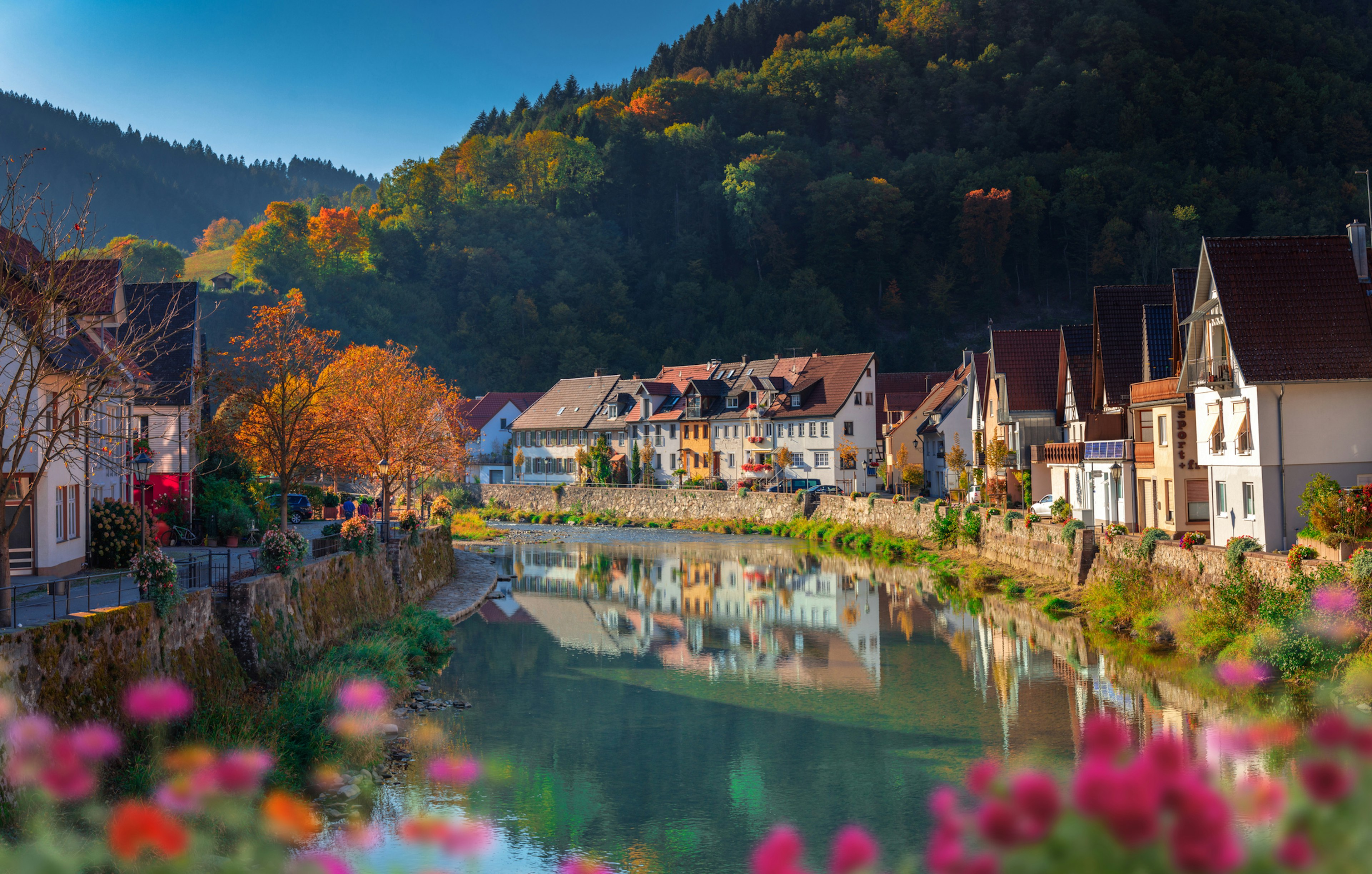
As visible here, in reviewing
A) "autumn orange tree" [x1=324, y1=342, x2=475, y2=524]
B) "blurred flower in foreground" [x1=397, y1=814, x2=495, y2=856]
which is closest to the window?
"autumn orange tree" [x1=324, y1=342, x2=475, y2=524]

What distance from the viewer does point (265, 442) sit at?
125 ft

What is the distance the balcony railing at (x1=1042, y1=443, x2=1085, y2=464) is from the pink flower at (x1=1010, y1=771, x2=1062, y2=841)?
4097 centimetres

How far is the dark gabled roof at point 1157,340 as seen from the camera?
123 feet

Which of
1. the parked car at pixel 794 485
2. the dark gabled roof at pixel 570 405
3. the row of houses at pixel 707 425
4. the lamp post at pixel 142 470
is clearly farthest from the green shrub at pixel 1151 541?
the dark gabled roof at pixel 570 405

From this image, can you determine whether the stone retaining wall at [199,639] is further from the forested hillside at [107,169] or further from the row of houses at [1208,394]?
the forested hillside at [107,169]

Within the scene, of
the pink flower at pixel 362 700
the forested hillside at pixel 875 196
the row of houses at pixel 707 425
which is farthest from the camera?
the forested hillside at pixel 875 196

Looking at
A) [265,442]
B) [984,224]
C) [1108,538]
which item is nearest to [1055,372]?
[1108,538]

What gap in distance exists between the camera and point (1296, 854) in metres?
2.60

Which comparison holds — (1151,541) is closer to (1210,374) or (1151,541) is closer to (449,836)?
(1210,374)

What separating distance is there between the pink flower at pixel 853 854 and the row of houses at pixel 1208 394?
29119 mm

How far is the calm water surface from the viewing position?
53.7ft

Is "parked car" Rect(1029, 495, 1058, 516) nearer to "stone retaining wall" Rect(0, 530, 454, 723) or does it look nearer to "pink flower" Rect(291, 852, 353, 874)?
"stone retaining wall" Rect(0, 530, 454, 723)

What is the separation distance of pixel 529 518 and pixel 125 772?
6625cm

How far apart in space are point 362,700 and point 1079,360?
36.5 m
